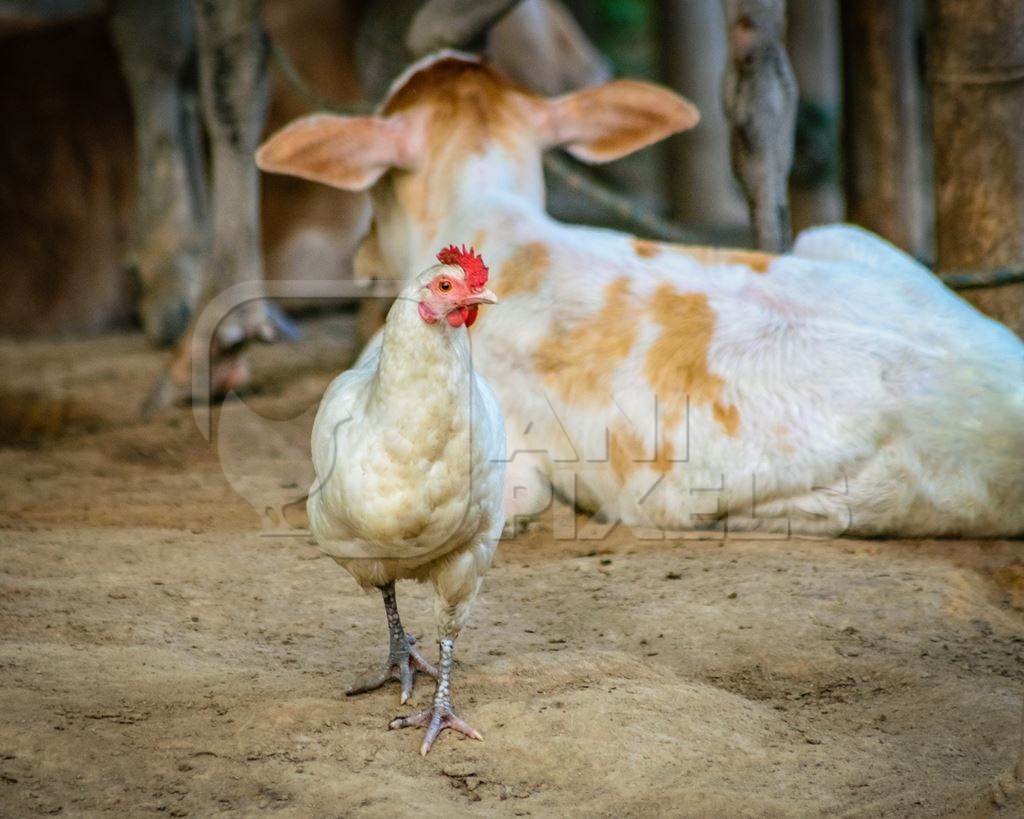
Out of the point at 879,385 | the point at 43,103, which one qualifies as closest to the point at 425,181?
the point at 879,385

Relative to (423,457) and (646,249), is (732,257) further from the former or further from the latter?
(423,457)

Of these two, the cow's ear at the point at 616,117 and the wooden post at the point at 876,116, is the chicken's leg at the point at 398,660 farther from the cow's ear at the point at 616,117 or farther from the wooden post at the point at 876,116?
the wooden post at the point at 876,116

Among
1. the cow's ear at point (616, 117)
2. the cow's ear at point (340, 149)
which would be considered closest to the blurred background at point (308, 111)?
the cow's ear at point (616, 117)

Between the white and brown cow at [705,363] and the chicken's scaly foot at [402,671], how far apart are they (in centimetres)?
111

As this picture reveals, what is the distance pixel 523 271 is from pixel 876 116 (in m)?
3.03

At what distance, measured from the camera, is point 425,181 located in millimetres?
4863

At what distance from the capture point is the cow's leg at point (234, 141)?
553cm

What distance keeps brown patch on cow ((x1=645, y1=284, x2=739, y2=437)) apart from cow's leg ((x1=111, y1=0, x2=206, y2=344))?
10.00ft

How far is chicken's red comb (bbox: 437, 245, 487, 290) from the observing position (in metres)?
2.81

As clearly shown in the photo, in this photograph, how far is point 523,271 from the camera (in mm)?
4480

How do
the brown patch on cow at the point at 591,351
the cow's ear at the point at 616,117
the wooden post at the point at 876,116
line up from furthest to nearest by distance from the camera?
1. the wooden post at the point at 876,116
2. the cow's ear at the point at 616,117
3. the brown patch on cow at the point at 591,351

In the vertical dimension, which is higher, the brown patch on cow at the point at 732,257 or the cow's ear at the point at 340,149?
the cow's ear at the point at 340,149

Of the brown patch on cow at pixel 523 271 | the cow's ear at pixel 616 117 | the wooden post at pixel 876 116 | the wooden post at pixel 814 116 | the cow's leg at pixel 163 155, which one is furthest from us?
the wooden post at pixel 814 116

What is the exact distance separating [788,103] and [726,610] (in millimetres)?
2087
